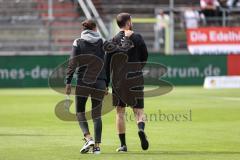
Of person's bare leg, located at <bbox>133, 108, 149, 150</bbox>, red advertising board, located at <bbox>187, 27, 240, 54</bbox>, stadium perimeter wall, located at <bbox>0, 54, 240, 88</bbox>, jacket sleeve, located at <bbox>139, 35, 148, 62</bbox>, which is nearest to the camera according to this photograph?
person's bare leg, located at <bbox>133, 108, 149, 150</bbox>

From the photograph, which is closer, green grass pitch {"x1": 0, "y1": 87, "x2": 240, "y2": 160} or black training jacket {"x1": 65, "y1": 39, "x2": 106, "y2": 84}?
green grass pitch {"x1": 0, "y1": 87, "x2": 240, "y2": 160}

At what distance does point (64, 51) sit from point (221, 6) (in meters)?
8.69

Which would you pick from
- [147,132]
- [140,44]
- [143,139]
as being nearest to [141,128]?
[143,139]

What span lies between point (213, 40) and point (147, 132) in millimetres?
22199

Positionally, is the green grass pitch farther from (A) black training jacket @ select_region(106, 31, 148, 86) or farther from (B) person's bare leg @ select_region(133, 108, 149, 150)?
(A) black training jacket @ select_region(106, 31, 148, 86)

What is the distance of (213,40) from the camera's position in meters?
38.9

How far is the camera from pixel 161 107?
2406 centimetres

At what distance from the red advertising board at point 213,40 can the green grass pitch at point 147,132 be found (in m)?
11.1

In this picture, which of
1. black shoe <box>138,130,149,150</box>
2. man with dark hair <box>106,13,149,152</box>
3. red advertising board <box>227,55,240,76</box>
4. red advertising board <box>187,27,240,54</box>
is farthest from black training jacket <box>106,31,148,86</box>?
red advertising board <box>187,27,240,54</box>

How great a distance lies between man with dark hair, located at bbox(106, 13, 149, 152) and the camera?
13625 mm

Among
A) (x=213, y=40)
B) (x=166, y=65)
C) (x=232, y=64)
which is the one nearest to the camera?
(x=166, y=65)

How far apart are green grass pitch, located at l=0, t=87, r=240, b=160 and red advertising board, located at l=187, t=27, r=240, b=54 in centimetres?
1108

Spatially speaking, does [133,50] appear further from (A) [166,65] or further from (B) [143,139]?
(A) [166,65]

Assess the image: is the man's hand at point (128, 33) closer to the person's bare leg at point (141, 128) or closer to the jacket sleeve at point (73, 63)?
the jacket sleeve at point (73, 63)
